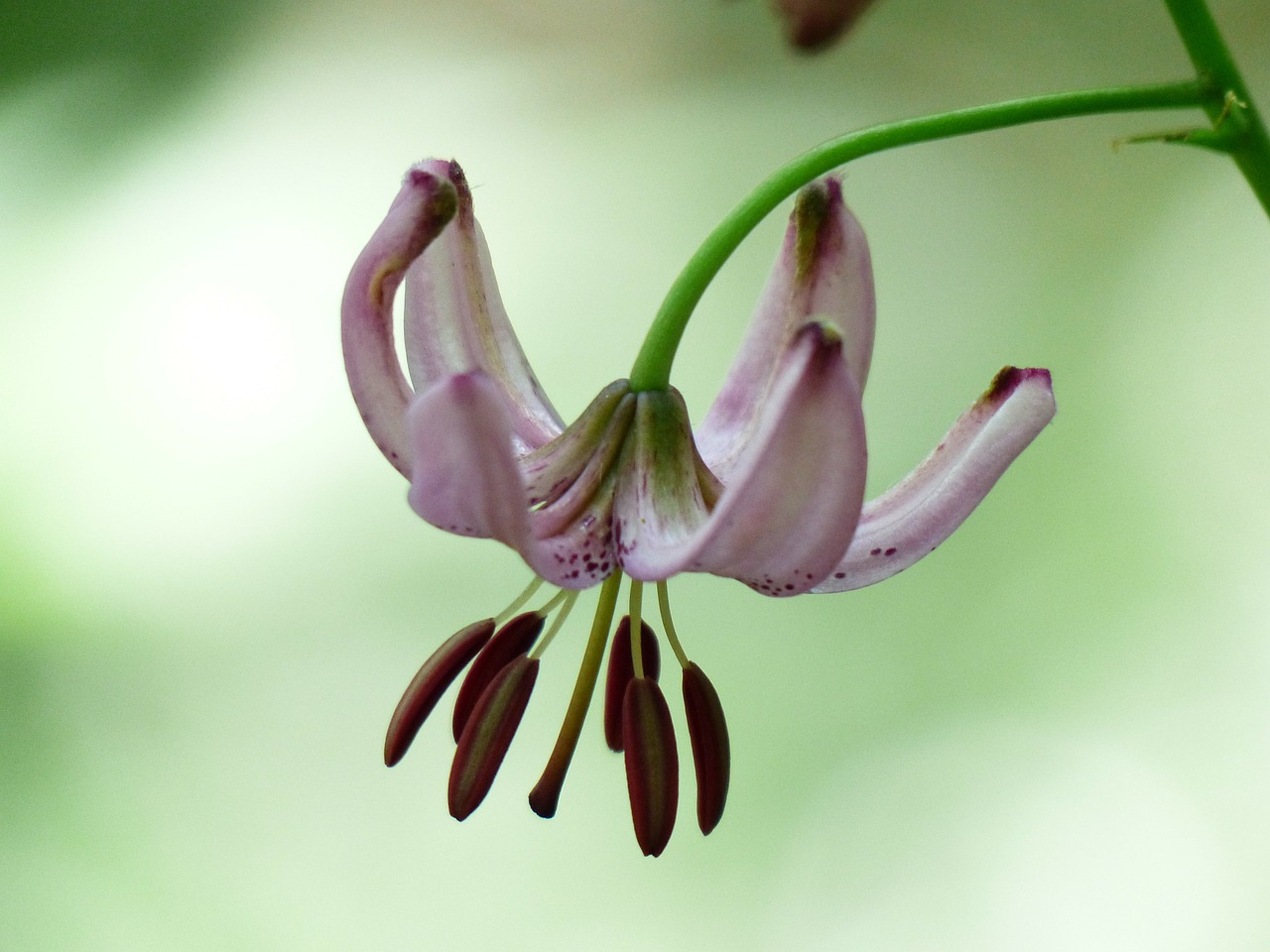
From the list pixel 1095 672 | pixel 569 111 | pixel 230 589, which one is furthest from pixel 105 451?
pixel 1095 672

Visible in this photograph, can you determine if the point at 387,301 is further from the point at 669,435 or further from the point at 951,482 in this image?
the point at 951,482

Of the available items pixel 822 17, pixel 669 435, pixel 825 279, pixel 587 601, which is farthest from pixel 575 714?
pixel 587 601

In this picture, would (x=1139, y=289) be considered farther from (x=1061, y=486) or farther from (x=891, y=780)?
(x=891, y=780)

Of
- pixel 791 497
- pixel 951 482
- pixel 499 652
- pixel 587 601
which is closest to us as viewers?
pixel 791 497

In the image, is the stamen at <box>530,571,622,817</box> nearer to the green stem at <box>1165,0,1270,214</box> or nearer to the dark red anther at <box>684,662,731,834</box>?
the dark red anther at <box>684,662,731,834</box>

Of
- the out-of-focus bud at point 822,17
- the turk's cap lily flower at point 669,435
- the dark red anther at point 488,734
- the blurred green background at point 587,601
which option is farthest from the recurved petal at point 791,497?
the blurred green background at point 587,601

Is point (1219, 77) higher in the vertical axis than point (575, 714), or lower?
higher

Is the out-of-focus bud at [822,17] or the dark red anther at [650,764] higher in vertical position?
the out-of-focus bud at [822,17]

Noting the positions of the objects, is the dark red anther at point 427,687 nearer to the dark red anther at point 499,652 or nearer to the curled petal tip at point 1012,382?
the dark red anther at point 499,652
